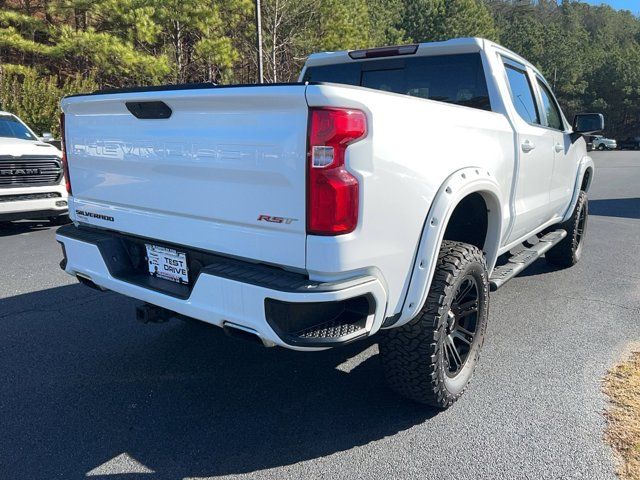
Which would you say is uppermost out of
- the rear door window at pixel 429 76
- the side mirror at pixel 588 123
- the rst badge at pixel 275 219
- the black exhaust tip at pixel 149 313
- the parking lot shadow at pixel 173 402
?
the rear door window at pixel 429 76

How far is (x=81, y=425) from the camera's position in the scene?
9.07ft

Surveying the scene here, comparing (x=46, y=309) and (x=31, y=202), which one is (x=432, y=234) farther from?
(x=31, y=202)

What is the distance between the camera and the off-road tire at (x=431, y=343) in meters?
2.62

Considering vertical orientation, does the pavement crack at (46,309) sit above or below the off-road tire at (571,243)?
below

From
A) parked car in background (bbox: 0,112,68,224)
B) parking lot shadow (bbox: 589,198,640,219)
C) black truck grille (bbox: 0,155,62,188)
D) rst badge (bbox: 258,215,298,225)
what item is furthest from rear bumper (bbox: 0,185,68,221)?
parking lot shadow (bbox: 589,198,640,219)

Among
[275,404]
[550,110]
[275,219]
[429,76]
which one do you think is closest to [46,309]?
[275,404]

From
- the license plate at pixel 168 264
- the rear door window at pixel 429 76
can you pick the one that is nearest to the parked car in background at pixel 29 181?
the rear door window at pixel 429 76

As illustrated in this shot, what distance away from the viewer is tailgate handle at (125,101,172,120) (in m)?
2.55

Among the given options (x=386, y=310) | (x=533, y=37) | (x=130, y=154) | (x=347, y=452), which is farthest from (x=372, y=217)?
(x=533, y=37)

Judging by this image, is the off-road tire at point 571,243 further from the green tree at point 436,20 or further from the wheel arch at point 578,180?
the green tree at point 436,20

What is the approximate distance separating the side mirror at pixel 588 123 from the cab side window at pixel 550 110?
0.14 meters

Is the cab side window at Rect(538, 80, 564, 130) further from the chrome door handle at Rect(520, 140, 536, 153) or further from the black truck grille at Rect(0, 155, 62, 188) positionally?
the black truck grille at Rect(0, 155, 62, 188)

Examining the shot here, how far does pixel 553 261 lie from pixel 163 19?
17388 mm

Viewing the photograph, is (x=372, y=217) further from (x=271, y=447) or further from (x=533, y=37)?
(x=533, y=37)
